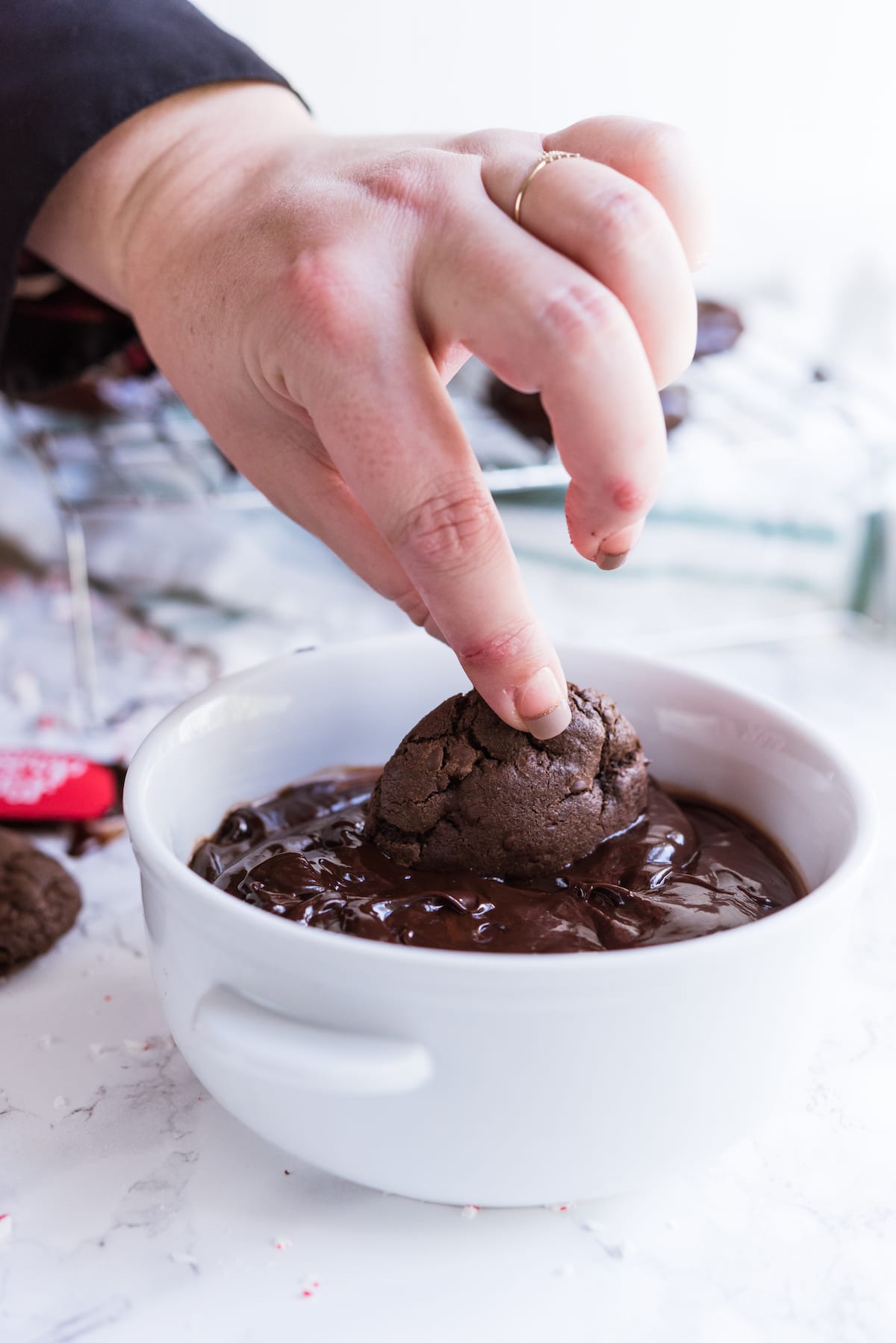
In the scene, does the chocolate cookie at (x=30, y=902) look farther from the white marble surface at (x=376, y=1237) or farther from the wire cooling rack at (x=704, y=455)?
the wire cooling rack at (x=704, y=455)

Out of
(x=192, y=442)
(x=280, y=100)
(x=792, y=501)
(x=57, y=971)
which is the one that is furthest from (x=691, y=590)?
(x=57, y=971)

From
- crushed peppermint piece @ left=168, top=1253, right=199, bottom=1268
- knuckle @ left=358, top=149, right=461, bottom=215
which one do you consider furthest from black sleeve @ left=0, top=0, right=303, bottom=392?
crushed peppermint piece @ left=168, top=1253, right=199, bottom=1268

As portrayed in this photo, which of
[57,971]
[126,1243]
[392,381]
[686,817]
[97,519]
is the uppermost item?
[392,381]

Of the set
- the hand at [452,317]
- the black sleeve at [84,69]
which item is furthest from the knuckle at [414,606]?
the black sleeve at [84,69]

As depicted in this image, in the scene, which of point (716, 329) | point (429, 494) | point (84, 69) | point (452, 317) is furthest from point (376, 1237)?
point (716, 329)

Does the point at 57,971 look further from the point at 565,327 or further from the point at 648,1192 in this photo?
the point at 565,327
